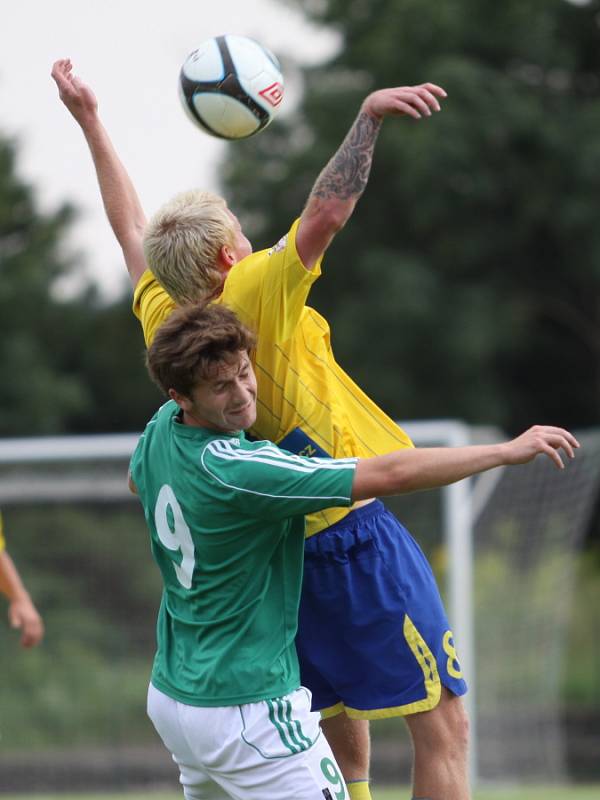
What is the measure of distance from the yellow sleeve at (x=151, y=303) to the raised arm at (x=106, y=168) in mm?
165

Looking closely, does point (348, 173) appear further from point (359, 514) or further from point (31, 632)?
point (31, 632)

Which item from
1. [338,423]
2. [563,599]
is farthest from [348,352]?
[338,423]

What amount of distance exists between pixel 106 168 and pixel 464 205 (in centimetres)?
1710

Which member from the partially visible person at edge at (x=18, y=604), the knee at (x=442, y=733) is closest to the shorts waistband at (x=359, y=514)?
the knee at (x=442, y=733)

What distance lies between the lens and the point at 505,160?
2097 cm

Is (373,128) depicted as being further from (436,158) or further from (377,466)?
(436,158)

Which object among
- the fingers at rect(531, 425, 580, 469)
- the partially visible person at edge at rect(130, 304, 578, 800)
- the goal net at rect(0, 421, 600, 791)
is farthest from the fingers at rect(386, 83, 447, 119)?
the goal net at rect(0, 421, 600, 791)

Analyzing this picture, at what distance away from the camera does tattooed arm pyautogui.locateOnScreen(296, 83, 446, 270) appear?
150 inches

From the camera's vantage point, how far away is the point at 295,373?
4145 millimetres

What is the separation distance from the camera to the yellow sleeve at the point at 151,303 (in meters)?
4.39

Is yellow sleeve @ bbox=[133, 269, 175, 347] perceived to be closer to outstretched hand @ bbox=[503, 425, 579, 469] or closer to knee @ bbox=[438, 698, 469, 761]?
outstretched hand @ bbox=[503, 425, 579, 469]

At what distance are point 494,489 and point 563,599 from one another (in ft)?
10.1

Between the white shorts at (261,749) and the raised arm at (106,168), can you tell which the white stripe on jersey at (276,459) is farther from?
the raised arm at (106,168)

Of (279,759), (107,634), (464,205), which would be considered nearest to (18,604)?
(279,759)
